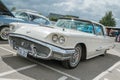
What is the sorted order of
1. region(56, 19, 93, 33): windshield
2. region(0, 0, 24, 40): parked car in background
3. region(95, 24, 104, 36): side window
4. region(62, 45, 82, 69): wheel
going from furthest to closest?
region(0, 0, 24, 40): parked car in background → region(95, 24, 104, 36): side window → region(56, 19, 93, 33): windshield → region(62, 45, 82, 69): wheel

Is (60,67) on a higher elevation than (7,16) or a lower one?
lower

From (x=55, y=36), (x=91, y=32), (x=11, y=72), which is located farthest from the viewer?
(x=91, y=32)

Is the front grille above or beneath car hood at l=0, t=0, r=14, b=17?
beneath

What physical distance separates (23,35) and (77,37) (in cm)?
149

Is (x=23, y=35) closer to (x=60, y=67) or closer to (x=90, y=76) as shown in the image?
(x=60, y=67)

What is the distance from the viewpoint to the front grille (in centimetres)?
487

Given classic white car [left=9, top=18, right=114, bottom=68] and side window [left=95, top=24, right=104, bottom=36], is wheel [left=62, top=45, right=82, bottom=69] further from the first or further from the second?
side window [left=95, top=24, right=104, bottom=36]

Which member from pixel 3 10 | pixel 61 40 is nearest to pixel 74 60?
pixel 61 40

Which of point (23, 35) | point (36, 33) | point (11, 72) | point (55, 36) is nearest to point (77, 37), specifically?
point (55, 36)

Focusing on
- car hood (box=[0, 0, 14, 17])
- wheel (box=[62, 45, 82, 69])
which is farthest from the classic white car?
car hood (box=[0, 0, 14, 17])

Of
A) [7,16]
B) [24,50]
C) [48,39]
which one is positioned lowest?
[24,50]

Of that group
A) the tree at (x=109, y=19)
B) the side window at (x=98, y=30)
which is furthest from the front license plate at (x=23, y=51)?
the tree at (x=109, y=19)

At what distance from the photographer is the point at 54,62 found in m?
6.09

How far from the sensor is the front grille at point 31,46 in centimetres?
487
